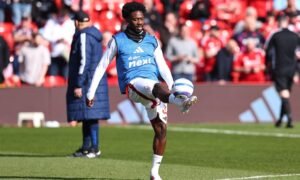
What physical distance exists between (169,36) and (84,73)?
11173 millimetres

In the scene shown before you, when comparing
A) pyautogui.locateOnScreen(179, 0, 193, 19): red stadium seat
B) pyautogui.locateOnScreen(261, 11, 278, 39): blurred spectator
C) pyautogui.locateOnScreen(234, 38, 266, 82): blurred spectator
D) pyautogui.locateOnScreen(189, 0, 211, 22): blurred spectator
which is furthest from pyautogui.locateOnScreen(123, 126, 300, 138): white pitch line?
pyautogui.locateOnScreen(179, 0, 193, 19): red stadium seat

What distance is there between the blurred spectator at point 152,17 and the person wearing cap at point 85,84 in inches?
424

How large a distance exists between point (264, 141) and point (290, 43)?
4946 mm

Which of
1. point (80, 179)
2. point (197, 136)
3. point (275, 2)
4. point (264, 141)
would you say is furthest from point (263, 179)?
point (275, 2)

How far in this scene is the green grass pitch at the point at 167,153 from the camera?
1327 cm

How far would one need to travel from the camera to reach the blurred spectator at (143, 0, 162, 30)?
87.9 feet

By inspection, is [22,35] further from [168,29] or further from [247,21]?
[247,21]

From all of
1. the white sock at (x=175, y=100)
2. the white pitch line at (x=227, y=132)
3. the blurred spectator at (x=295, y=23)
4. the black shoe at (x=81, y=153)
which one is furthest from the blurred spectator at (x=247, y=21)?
the white sock at (x=175, y=100)

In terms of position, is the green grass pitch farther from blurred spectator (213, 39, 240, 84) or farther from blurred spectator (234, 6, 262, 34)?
blurred spectator (234, 6, 262, 34)

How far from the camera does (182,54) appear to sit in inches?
983

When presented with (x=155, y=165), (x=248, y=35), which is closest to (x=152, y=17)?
(x=248, y=35)

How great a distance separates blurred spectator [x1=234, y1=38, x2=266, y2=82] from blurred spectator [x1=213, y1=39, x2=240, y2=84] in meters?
0.23

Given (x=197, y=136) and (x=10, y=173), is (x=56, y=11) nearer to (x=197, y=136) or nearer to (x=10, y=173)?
(x=197, y=136)

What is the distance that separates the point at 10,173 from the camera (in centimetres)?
1340
